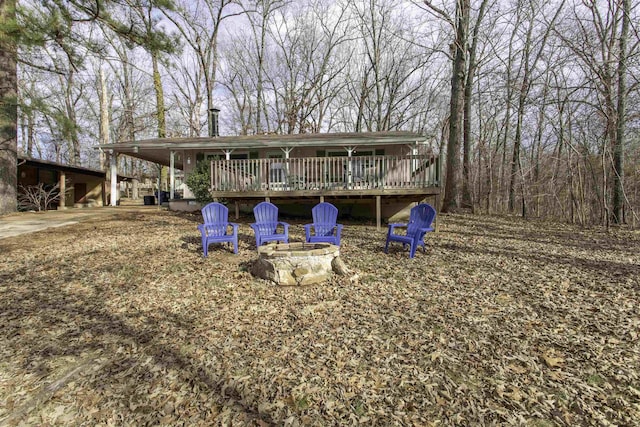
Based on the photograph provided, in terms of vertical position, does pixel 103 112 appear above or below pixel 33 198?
above

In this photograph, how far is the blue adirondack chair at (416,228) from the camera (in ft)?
16.8

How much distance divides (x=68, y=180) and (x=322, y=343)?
1801 centimetres

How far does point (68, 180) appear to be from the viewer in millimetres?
15172

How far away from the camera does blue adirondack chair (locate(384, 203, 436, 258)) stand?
5.13 m

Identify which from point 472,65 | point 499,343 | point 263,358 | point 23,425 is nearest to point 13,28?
point 23,425

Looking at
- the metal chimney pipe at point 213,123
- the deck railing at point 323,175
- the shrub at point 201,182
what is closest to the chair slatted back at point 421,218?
the deck railing at point 323,175

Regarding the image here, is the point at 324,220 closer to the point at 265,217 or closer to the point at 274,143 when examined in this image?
the point at 265,217

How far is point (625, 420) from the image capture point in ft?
5.65

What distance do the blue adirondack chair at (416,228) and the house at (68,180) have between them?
13.4 metres

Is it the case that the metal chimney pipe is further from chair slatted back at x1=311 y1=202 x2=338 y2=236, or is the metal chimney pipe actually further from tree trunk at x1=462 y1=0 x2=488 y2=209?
tree trunk at x1=462 y1=0 x2=488 y2=209

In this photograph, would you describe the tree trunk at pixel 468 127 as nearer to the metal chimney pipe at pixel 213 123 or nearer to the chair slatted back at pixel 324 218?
the chair slatted back at pixel 324 218

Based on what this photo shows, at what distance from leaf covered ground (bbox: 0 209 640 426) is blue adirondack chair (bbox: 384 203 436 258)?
361mm

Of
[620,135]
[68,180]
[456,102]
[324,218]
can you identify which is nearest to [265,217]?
[324,218]

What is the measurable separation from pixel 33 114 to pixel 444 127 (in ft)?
59.7
